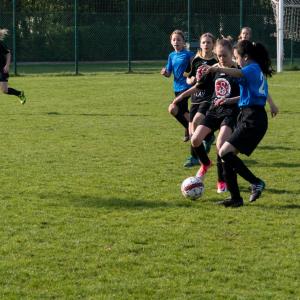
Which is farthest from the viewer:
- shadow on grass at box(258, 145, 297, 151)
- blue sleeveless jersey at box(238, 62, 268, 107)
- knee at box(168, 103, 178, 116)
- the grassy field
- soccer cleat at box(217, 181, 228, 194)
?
shadow on grass at box(258, 145, 297, 151)

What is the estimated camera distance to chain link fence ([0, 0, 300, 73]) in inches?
1357

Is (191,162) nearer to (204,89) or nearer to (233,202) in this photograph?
(204,89)

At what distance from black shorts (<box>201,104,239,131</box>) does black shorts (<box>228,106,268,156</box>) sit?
0.54 metres

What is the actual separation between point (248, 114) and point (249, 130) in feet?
0.55

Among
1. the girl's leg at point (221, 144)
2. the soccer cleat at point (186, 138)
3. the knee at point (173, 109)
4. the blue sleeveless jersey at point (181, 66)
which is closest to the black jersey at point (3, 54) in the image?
the soccer cleat at point (186, 138)

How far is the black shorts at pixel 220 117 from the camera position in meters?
8.40

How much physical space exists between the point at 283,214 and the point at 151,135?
595 centimetres

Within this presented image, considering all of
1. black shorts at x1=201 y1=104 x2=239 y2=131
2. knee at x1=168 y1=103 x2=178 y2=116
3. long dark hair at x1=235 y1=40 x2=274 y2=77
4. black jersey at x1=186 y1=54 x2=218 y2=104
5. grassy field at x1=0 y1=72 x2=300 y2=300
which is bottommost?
grassy field at x1=0 y1=72 x2=300 y2=300

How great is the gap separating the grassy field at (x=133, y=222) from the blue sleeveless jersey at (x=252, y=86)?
1.04m

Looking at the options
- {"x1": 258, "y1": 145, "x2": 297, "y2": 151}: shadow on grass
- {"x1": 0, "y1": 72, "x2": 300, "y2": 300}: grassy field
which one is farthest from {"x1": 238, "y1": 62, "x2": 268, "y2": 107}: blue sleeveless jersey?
{"x1": 258, "y1": 145, "x2": 297, "y2": 151}: shadow on grass

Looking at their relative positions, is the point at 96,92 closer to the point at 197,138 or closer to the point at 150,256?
the point at 197,138

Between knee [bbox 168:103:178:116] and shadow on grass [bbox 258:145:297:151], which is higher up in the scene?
knee [bbox 168:103:178:116]

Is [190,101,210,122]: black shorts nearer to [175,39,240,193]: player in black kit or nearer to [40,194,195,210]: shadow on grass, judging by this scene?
[175,39,240,193]: player in black kit

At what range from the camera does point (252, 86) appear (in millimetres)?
7672
